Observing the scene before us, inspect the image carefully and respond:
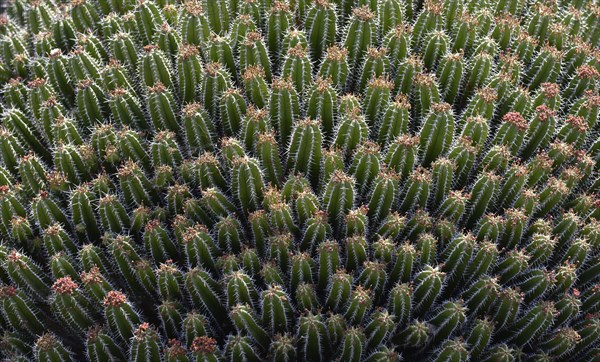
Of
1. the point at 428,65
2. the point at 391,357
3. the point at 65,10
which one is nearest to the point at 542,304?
the point at 391,357

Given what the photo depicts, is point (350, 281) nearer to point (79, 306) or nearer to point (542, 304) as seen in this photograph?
point (542, 304)

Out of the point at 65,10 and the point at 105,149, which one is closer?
the point at 105,149

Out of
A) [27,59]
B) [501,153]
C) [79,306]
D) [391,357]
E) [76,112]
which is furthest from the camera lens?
[27,59]

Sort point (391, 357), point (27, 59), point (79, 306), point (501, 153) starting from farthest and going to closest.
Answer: point (27, 59)
point (501, 153)
point (79, 306)
point (391, 357)

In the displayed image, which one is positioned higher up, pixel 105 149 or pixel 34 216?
pixel 105 149

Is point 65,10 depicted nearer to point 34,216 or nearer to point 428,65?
point 34,216

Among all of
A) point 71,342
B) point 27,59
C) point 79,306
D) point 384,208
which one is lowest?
point 71,342

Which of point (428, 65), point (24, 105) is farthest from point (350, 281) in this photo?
point (24, 105)
